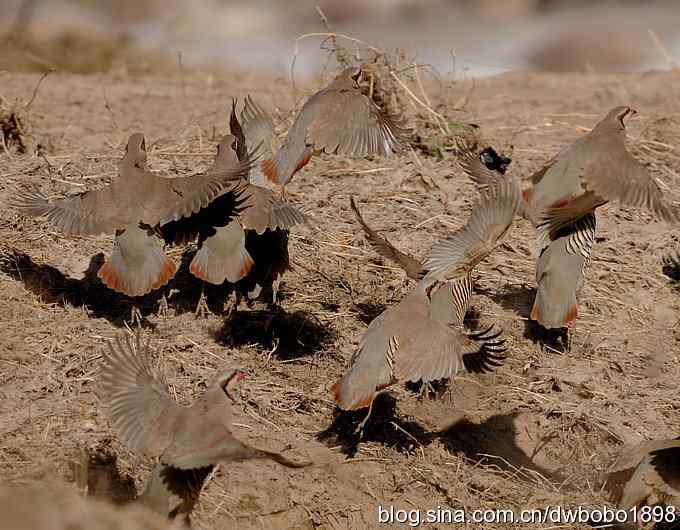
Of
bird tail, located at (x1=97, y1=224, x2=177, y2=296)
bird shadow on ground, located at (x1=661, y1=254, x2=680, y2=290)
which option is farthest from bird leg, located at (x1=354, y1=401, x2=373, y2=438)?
bird shadow on ground, located at (x1=661, y1=254, x2=680, y2=290)

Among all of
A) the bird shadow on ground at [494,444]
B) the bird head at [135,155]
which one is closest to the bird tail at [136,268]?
the bird head at [135,155]

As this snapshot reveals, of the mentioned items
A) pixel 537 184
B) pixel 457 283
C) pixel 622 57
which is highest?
pixel 622 57

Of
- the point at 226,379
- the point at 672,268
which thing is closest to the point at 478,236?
the point at 226,379

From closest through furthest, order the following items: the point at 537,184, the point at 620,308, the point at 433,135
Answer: the point at 537,184 < the point at 620,308 < the point at 433,135

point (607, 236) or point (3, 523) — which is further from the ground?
point (607, 236)

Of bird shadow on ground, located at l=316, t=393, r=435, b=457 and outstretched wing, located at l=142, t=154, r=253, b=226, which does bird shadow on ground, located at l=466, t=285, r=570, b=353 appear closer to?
bird shadow on ground, located at l=316, t=393, r=435, b=457

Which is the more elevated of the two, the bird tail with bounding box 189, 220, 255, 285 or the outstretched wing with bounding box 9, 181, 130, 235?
the outstretched wing with bounding box 9, 181, 130, 235

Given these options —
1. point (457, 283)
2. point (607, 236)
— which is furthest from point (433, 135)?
point (457, 283)

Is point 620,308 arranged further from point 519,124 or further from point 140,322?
point 140,322
